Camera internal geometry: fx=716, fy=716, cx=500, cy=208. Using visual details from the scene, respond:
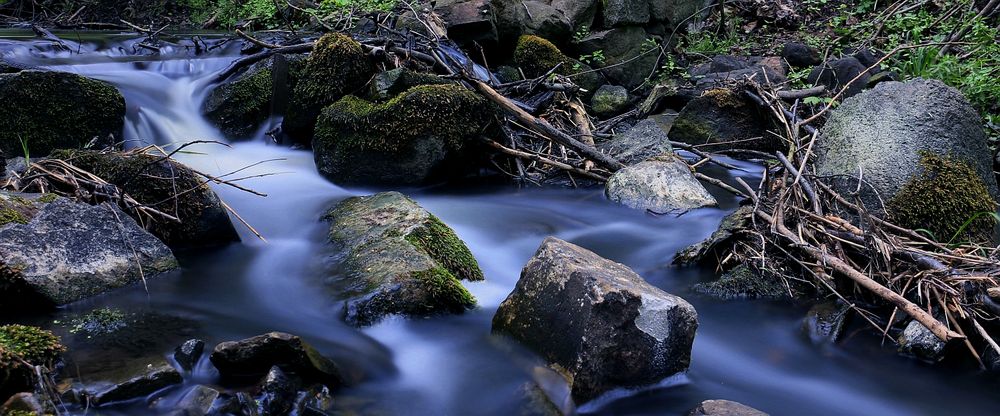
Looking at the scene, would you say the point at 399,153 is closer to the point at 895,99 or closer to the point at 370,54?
the point at 370,54

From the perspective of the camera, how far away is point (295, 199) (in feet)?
19.1

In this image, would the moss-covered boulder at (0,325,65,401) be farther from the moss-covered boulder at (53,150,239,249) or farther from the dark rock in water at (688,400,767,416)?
the dark rock in water at (688,400,767,416)

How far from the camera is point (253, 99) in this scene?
7.20 meters

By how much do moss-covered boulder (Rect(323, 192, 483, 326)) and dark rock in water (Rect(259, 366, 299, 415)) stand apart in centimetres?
82

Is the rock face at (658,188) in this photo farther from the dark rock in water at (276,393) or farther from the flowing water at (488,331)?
the dark rock in water at (276,393)

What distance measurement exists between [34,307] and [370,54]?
3920 mm

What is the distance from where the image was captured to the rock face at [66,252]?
11.6ft

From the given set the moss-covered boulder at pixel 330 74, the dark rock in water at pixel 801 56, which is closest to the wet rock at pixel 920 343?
the moss-covered boulder at pixel 330 74

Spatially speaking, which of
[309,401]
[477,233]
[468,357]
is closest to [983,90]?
[477,233]

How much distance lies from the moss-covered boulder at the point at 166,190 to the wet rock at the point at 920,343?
13.5 ft

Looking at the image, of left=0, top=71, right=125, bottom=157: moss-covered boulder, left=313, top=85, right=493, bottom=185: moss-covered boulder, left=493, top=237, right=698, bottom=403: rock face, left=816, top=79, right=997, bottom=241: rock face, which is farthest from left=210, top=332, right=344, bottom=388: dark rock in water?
left=0, top=71, right=125, bottom=157: moss-covered boulder

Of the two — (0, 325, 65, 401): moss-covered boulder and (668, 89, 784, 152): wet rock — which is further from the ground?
(0, 325, 65, 401): moss-covered boulder

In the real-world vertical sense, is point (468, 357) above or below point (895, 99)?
below

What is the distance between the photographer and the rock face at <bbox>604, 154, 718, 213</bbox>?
18.8 feet
